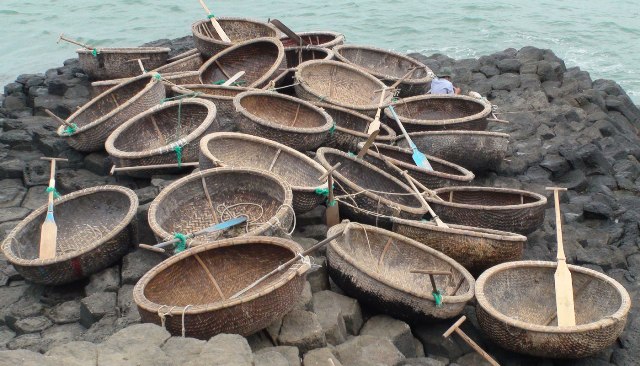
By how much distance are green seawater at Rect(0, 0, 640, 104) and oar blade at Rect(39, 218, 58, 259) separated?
46.1 feet

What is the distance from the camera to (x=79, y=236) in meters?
7.34

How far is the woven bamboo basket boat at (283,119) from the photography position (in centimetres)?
816

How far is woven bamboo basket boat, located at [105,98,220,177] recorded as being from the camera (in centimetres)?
779

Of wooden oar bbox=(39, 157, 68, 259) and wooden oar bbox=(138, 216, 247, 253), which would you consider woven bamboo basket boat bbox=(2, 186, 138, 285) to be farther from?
wooden oar bbox=(138, 216, 247, 253)

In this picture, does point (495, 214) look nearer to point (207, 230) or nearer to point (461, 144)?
point (461, 144)

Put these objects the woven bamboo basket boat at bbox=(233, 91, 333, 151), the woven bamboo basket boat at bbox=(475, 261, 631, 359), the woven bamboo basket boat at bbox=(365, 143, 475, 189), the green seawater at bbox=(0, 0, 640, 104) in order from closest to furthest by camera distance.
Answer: the woven bamboo basket boat at bbox=(475, 261, 631, 359)
the woven bamboo basket boat at bbox=(233, 91, 333, 151)
the woven bamboo basket boat at bbox=(365, 143, 475, 189)
the green seawater at bbox=(0, 0, 640, 104)

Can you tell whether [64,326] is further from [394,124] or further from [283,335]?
[394,124]

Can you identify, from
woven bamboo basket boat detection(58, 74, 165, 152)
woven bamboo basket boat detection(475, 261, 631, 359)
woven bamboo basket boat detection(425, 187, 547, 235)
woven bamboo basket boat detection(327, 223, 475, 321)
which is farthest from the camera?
woven bamboo basket boat detection(58, 74, 165, 152)

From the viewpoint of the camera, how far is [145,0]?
26.7 m

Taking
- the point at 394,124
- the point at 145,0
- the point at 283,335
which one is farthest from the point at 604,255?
the point at 145,0

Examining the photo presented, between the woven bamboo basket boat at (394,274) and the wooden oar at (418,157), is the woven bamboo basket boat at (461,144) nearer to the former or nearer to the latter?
the wooden oar at (418,157)

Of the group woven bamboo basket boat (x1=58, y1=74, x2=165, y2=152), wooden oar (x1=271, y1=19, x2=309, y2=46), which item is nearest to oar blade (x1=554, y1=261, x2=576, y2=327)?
woven bamboo basket boat (x1=58, y1=74, x2=165, y2=152)

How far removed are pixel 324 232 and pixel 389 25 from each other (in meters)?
18.2

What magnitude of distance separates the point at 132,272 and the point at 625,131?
362 inches
